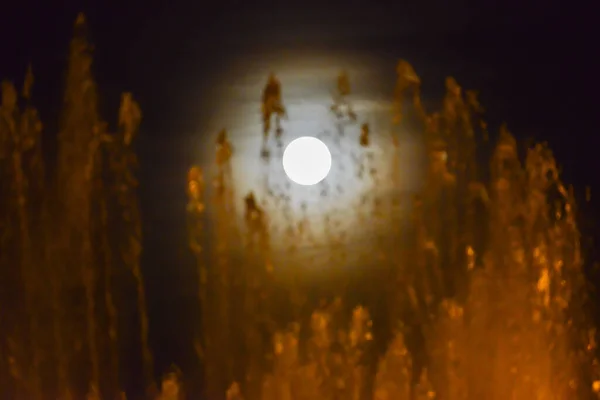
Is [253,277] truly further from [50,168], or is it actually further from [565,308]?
[565,308]

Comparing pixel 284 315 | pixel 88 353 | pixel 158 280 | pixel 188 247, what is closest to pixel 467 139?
pixel 284 315

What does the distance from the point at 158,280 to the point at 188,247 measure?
0.15 m

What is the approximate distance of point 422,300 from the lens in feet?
6.61

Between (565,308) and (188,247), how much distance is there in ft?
4.27

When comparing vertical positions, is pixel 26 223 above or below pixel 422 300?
above

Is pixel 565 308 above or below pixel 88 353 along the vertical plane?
above

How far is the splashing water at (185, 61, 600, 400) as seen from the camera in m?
1.99

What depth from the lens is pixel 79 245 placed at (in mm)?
2025

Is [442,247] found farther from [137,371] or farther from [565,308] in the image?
[137,371]

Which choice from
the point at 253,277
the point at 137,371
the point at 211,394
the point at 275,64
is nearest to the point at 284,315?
the point at 253,277

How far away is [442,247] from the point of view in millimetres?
2014

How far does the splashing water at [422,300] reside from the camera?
199cm

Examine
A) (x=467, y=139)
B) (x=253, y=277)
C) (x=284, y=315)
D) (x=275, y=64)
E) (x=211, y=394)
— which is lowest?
(x=211, y=394)

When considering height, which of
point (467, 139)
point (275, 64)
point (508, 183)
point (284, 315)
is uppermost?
point (275, 64)
